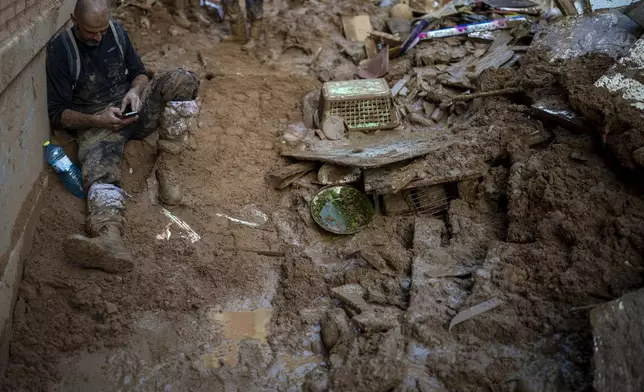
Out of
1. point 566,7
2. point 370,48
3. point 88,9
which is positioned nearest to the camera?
point 88,9

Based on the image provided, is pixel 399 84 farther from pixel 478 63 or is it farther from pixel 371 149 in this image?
pixel 371 149

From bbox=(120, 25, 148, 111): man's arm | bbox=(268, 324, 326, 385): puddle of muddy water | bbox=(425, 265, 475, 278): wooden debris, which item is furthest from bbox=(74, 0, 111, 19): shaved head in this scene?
bbox=(425, 265, 475, 278): wooden debris

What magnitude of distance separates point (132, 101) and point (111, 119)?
286mm

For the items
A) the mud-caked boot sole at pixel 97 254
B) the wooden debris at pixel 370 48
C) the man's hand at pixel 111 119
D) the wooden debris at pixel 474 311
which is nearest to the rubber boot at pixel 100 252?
the mud-caked boot sole at pixel 97 254

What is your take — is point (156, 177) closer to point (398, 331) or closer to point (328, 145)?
point (328, 145)

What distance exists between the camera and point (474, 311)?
12.2ft

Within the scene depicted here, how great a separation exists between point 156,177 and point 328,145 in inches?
66.2

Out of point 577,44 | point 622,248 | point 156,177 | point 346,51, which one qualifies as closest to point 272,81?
point 346,51

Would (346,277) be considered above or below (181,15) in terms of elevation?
below

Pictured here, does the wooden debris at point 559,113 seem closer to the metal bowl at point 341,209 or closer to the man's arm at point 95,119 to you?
the metal bowl at point 341,209

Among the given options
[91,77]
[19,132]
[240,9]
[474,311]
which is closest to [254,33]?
[240,9]

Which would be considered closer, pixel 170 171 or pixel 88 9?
pixel 88 9

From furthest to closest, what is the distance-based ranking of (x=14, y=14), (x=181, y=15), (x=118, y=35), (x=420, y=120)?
(x=181, y=15), (x=420, y=120), (x=118, y=35), (x=14, y=14)

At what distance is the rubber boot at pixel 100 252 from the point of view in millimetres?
4094
